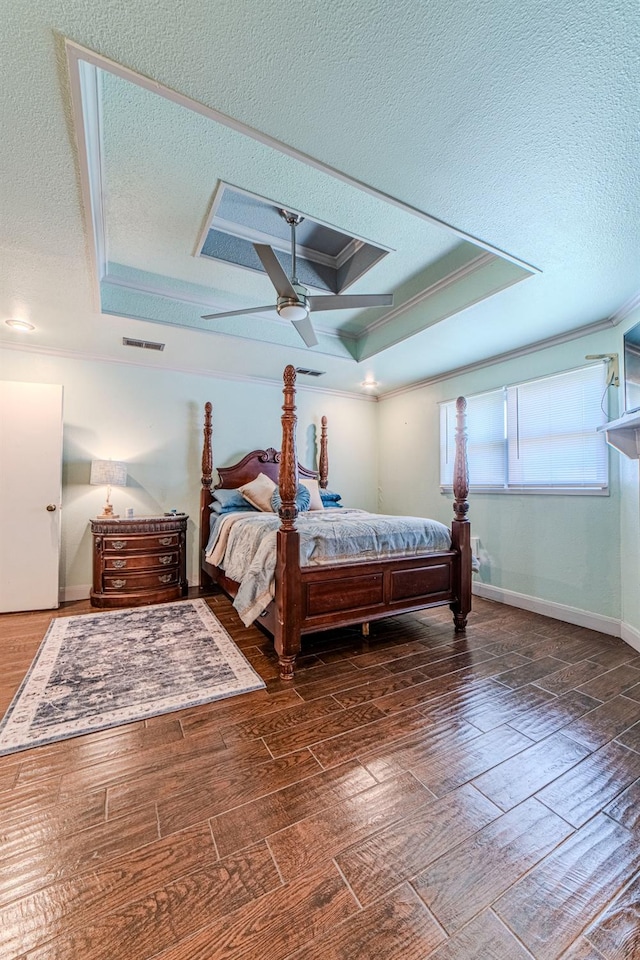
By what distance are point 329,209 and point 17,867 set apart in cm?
327

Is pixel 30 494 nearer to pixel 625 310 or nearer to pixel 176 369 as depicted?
pixel 176 369

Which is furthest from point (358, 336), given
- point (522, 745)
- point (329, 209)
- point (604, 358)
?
point (522, 745)

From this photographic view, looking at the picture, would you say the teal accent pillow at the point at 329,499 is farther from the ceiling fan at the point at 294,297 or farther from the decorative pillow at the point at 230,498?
the ceiling fan at the point at 294,297

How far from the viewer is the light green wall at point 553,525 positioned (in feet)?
10.1

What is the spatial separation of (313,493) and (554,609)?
2.68 metres

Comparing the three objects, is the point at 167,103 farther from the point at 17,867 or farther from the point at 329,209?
the point at 17,867

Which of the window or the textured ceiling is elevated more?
the textured ceiling

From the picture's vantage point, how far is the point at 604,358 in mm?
3164

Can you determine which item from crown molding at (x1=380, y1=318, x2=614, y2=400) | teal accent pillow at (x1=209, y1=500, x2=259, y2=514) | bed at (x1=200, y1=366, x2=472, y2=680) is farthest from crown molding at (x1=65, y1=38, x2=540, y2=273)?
teal accent pillow at (x1=209, y1=500, x2=259, y2=514)

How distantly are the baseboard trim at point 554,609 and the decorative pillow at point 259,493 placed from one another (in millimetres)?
2434

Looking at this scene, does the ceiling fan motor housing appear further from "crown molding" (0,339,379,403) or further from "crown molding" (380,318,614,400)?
"crown molding" (380,318,614,400)

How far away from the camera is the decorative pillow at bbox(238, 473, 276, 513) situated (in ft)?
14.1

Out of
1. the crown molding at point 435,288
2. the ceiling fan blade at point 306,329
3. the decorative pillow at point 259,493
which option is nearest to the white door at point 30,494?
the decorative pillow at point 259,493

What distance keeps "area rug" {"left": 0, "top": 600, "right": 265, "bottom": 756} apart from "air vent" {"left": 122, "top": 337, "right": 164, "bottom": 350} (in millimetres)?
2565
